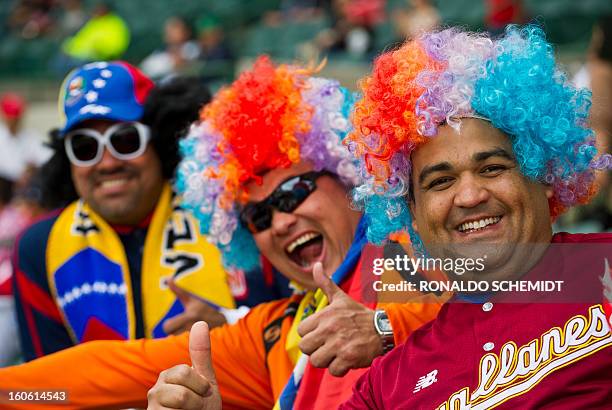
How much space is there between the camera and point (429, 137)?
2.50m

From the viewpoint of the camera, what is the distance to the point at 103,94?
176 inches

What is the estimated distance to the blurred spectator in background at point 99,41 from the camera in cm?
1217

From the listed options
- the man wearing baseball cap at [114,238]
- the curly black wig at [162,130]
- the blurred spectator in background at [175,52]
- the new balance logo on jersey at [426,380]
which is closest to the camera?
the new balance logo on jersey at [426,380]

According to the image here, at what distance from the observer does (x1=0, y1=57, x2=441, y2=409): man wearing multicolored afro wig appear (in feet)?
10.9

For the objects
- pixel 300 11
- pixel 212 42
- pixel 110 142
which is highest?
pixel 300 11

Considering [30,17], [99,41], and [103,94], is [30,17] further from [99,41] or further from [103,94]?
[103,94]

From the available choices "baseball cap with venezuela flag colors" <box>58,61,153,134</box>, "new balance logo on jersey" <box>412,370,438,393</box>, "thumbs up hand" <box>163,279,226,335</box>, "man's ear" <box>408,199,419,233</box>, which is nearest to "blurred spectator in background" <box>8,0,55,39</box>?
"baseball cap with venezuela flag colors" <box>58,61,153,134</box>

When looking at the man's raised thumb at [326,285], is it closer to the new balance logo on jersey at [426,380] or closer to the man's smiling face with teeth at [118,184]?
the new balance logo on jersey at [426,380]

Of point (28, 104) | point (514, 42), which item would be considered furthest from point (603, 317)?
point (28, 104)

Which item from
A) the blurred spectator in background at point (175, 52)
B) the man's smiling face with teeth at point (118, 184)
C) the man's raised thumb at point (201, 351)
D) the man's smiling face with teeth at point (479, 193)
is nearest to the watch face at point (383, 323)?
the man's smiling face with teeth at point (479, 193)

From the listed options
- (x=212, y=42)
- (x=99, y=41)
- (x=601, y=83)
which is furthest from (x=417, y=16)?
(x=99, y=41)

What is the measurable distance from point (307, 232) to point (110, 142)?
1409mm

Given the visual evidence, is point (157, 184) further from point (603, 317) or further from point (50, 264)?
point (603, 317)

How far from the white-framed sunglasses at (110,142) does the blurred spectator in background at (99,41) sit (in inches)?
303
